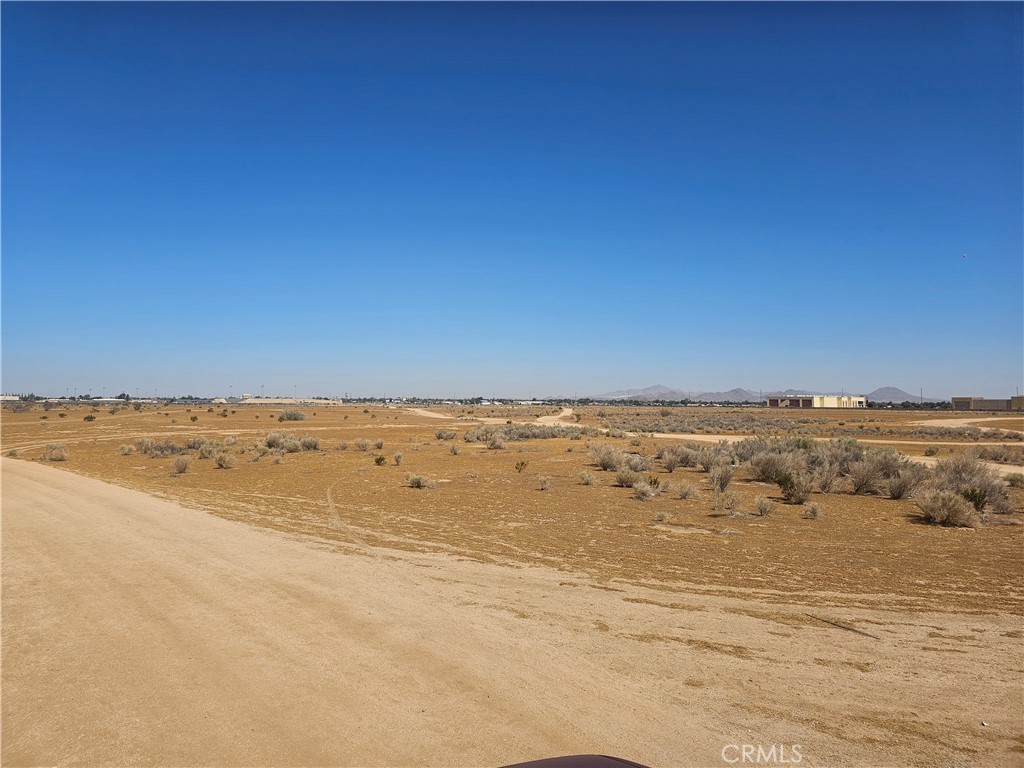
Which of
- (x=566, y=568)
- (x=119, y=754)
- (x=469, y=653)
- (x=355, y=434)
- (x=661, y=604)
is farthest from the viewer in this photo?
(x=355, y=434)

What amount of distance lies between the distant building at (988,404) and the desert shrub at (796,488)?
142 metres

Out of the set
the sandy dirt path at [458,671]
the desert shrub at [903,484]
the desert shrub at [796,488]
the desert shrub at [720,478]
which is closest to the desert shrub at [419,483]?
Answer: the desert shrub at [720,478]

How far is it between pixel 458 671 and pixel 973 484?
1945 cm

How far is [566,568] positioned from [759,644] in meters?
4.22

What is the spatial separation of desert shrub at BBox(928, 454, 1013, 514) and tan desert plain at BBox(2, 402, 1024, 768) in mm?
143

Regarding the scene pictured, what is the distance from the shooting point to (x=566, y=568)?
36.1ft

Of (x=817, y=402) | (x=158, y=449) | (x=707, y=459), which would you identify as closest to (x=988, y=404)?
(x=817, y=402)

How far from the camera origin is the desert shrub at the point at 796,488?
19.5 metres

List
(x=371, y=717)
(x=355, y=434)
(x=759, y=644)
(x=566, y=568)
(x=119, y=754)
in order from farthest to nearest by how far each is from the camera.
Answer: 1. (x=355, y=434)
2. (x=566, y=568)
3. (x=759, y=644)
4. (x=371, y=717)
5. (x=119, y=754)

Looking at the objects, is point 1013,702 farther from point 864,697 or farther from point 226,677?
point 226,677

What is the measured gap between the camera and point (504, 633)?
745 centimetres

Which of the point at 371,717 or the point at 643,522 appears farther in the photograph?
the point at 643,522

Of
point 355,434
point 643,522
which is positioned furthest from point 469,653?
point 355,434

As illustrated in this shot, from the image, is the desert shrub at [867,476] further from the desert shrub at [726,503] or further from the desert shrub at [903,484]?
the desert shrub at [726,503]
